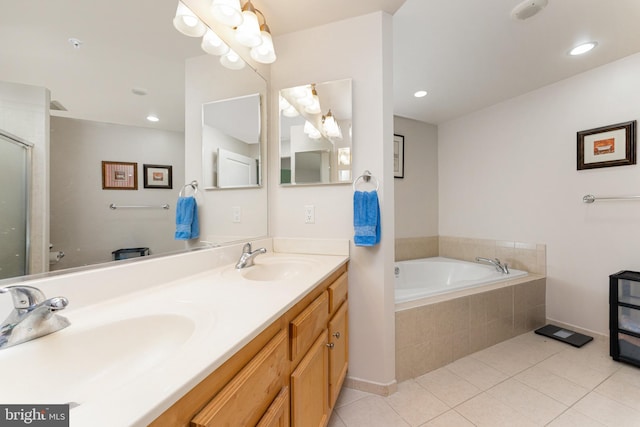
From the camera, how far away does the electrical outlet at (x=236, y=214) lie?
1555 millimetres

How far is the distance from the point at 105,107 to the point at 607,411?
2745 millimetres

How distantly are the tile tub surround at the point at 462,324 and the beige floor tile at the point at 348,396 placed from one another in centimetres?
27

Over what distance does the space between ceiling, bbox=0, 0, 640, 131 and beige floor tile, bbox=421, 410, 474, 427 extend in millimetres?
1928

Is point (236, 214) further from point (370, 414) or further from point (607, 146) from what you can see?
point (607, 146)

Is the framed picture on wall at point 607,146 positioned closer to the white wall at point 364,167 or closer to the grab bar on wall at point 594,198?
the grab bar on wall at point 594,198

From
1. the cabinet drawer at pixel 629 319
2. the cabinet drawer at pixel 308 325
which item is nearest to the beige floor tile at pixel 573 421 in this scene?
the cabinet drawer at pixel 629 319

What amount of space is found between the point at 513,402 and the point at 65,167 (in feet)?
7.75

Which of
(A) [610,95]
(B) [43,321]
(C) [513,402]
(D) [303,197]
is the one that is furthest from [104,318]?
(A) [610,95]

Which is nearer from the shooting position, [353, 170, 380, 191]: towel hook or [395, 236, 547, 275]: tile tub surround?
[353, 170, 380, 191]: towel hook

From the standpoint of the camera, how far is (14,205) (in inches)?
26.2

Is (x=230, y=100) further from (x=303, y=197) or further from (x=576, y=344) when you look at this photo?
(x=576, y=344)

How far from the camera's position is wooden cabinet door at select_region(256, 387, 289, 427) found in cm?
68

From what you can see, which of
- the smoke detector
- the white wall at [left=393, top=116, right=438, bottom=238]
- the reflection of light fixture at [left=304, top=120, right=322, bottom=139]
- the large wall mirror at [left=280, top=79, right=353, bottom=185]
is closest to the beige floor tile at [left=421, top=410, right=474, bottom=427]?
the large wall mirror at [left=280, top=79, right=353, bottom=185]

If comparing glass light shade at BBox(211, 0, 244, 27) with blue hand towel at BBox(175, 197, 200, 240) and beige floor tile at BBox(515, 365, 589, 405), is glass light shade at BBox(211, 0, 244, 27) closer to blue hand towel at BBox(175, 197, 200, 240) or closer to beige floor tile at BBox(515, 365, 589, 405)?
blue hand towel at BBox(175, 197, 200, 240)
